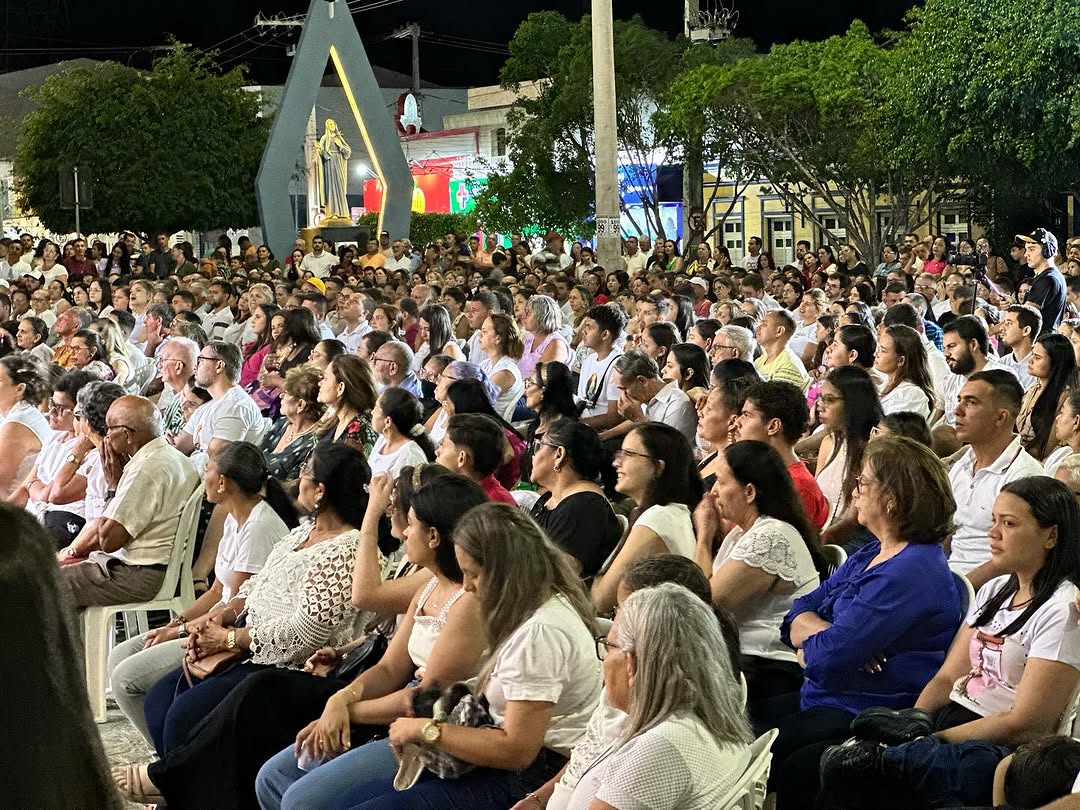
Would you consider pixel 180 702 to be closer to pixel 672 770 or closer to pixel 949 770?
pixel 672 770

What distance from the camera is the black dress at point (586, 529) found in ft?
17.9

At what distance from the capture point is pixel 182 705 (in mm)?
5098

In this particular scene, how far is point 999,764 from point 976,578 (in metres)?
1.82

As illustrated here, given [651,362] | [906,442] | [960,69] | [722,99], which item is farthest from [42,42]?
[906,442]

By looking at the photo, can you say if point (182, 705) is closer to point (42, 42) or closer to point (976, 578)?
point (976, 578)

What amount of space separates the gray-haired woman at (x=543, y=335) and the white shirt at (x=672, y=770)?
760 centimetres

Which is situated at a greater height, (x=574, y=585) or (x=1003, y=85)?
(x=1003, y=85)

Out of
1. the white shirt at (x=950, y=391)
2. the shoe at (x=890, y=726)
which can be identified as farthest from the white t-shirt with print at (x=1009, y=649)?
the white shirt at (x=950, y=391)

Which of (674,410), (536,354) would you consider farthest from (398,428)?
(536,354)

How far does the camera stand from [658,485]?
17.5 ft

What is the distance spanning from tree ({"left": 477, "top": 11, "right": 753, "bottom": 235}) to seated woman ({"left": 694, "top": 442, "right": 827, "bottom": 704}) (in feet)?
80.1

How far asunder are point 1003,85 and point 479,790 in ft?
60.6

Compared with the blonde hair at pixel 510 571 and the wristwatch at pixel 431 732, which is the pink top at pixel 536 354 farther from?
the wristwatch at pixel 431 732

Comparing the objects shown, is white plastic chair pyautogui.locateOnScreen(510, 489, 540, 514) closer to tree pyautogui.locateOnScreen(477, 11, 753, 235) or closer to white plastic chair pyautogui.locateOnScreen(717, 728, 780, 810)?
white plastic chair pyautogui.locateOnScreen(717, 728, 780, 810)
